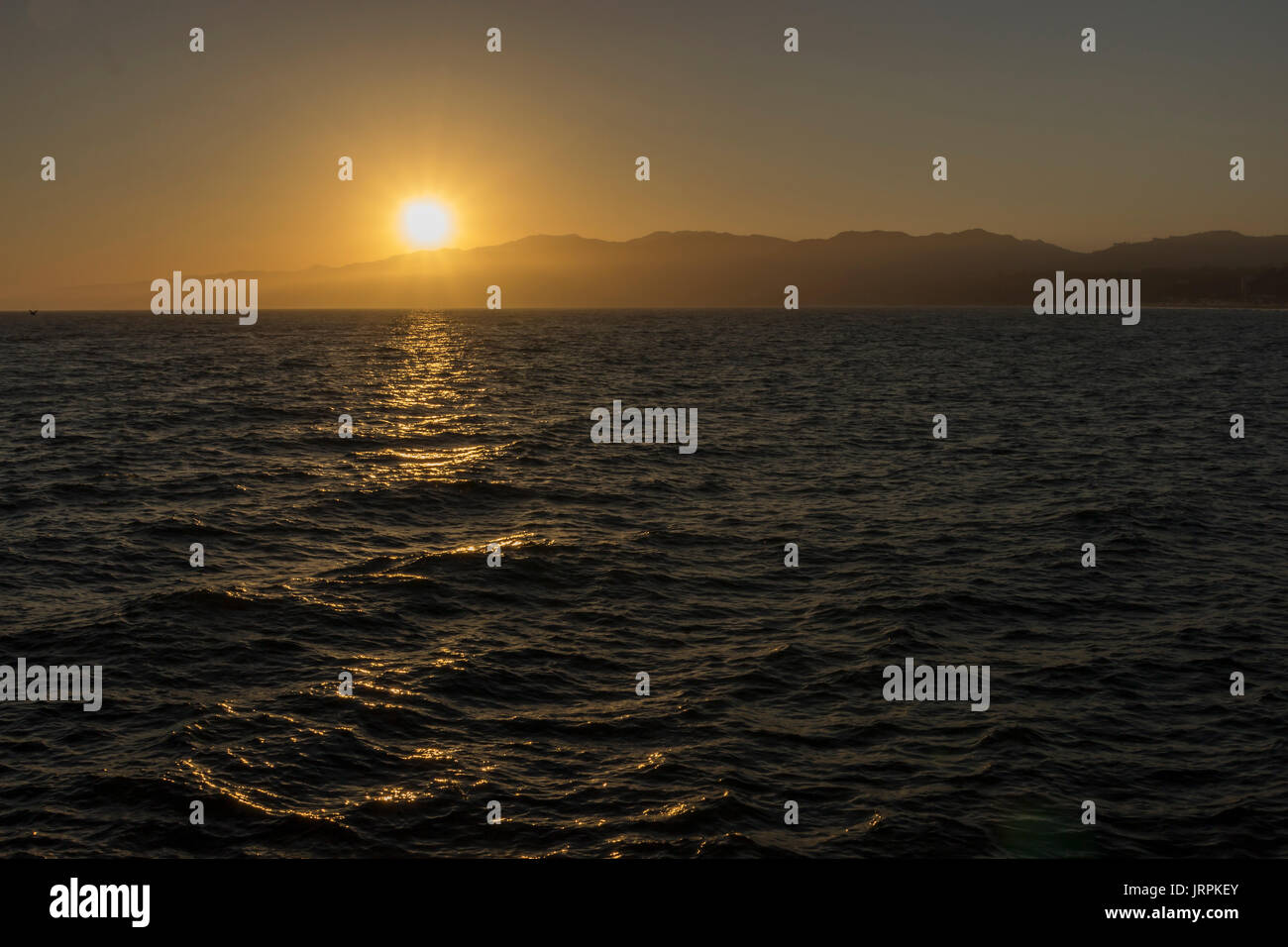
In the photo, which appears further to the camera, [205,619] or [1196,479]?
[1196,479]

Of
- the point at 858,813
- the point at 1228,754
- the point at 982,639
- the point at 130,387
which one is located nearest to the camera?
the point at 858,813

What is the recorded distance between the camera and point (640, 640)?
78.4ft

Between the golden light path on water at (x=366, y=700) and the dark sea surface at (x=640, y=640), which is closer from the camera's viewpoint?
the dark sea surface at (x=640, y=640)

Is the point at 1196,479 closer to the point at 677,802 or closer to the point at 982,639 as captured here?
the point at 982,639

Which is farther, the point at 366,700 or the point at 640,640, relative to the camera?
the point at 640,640

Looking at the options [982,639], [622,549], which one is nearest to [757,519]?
[622,549]

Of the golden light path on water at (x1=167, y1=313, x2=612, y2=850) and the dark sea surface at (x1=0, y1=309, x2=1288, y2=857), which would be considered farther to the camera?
the golden light path on water at (x1=167, y1=313, x2=612, y2=850)

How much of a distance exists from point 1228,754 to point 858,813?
23.6 ft

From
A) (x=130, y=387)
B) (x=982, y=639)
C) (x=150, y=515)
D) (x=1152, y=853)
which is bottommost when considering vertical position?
(x=1152, y=853)

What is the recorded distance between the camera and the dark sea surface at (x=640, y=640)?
16172 mm

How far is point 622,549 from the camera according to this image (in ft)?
102

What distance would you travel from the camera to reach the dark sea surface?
1617 cm

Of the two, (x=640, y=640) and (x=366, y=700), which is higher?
(x=640, y=640)
